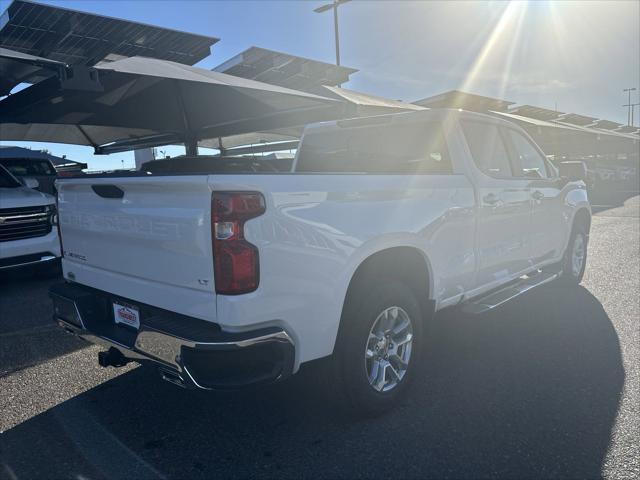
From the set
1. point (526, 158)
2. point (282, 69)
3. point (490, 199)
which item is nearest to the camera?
point (490, 199)

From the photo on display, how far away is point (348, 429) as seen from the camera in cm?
300

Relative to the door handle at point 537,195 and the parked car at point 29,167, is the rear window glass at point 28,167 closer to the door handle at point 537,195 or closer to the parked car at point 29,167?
the parked car at point 29,167

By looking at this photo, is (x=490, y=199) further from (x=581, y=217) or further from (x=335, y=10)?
(x=335, y=10)

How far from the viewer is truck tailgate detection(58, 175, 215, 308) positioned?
236cm

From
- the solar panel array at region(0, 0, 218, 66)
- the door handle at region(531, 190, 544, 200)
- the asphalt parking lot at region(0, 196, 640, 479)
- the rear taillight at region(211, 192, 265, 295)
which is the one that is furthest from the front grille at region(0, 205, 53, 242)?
the solar panel array at region(0, 0, 218, 66)

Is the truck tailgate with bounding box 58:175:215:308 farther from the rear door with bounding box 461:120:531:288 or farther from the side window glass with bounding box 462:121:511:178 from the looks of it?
the side window glass with bounding box 462:121:511:178

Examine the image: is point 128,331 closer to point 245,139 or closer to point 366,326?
point 366,326

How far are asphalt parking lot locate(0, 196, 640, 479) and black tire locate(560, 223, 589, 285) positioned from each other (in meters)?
1.45

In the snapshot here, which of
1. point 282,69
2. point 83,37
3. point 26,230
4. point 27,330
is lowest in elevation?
point 27,330

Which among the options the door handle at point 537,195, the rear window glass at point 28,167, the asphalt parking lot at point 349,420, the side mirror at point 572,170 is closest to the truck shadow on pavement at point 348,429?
the asphalt parking lot at point 349,420

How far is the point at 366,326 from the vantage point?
2912mm

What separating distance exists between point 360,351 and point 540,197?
3010 mm

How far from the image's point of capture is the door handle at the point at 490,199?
395cm

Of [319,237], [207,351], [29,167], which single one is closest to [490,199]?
[319,237]
